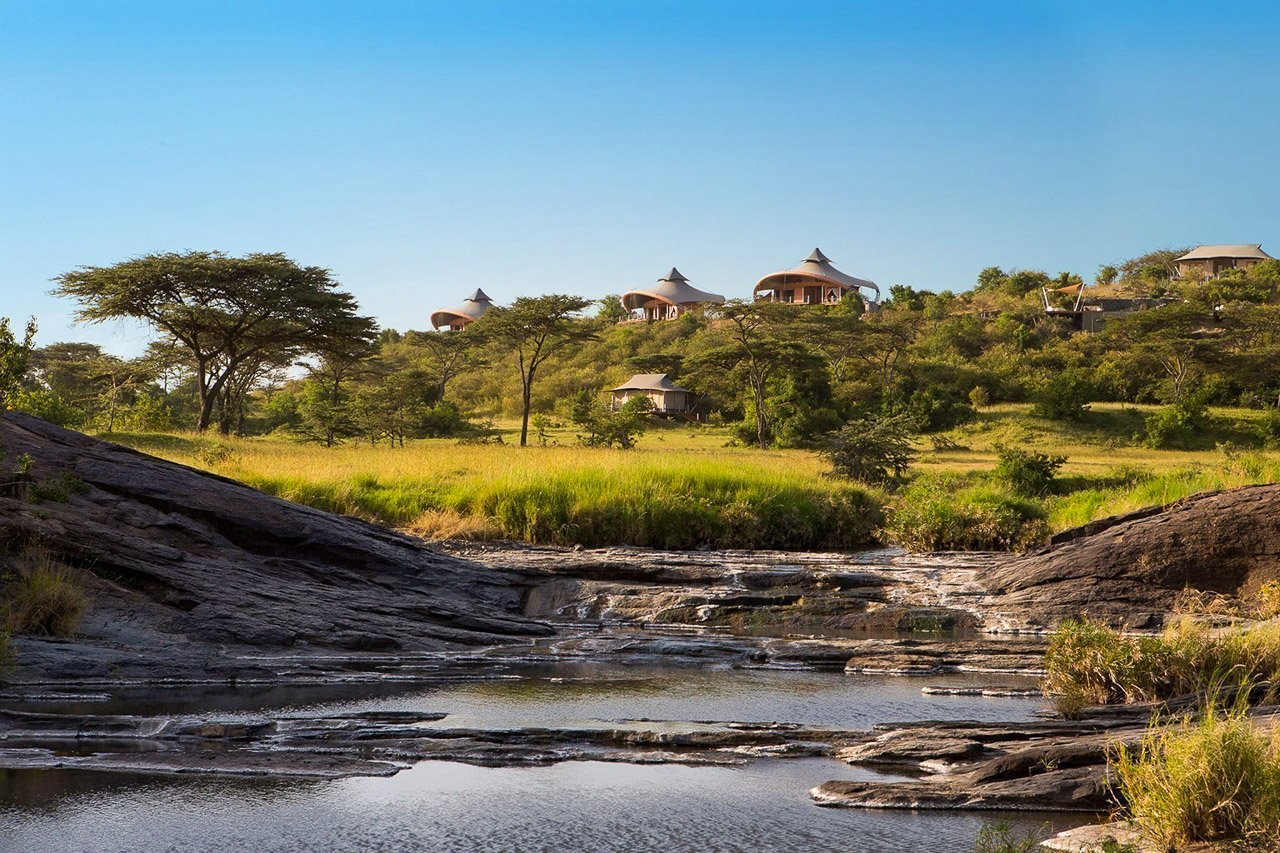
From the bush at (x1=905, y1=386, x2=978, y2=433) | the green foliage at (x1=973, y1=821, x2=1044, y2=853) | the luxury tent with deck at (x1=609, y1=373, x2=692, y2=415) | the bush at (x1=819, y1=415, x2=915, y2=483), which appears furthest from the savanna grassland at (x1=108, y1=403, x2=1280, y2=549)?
the luxury tent with deck at (x1=609, y1=373, x2=692, y2=415)

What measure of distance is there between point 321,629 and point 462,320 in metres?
105

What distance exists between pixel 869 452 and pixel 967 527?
8.22m

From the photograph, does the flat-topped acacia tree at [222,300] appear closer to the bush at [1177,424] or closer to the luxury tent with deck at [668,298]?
the bush at [1177,424]

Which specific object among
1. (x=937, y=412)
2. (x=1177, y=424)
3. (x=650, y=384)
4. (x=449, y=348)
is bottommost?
(x=1177, y=424)

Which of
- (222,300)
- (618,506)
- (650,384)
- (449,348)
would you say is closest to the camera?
(618,506)

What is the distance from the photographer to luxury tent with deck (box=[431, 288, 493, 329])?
113m

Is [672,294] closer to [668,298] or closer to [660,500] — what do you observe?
[668,298]

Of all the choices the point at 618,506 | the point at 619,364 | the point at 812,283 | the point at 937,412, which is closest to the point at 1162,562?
the point at 618,506

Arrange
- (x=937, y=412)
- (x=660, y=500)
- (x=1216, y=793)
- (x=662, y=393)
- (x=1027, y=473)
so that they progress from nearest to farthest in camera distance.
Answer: (x=1216, y=793)
(x=660, y=500)
(x=1027, y=473)
(x=937, y=412)
(x=662, y=393)

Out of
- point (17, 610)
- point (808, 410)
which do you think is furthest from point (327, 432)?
point (17, 610)

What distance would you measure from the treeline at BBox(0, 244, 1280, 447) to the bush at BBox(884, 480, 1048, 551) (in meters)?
10.2

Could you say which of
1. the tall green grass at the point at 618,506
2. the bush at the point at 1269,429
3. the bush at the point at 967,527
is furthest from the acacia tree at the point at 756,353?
the bush at the point at 967,527

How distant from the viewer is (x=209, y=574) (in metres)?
10.4

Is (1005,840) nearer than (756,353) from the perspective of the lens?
Yes
